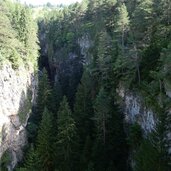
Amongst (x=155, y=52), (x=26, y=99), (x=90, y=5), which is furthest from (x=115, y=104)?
(x=90, y=5)

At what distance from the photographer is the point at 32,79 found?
2667 inches

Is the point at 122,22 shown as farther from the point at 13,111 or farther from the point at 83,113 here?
the point at 13,111

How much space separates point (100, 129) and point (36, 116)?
17571mm

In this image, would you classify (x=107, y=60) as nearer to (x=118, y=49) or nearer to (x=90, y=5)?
(x=118, y=49)

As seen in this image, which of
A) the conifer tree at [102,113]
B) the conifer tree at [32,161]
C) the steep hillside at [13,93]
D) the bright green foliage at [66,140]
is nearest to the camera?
the conifer tree at [32,161]

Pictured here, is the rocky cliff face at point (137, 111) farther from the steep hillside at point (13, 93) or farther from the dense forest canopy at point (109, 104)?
the steep hillside at point (13, 93)

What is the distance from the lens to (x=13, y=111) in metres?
55.5

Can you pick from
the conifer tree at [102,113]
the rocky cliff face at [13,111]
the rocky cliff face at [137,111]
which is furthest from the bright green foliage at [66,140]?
the rocky cliff face at [137,111]

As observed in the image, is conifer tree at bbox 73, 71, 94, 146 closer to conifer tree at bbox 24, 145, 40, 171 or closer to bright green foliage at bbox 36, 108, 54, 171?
bright green foliage at bbox 36, 108, 54, 171

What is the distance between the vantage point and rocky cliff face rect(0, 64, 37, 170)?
5241 centimetres

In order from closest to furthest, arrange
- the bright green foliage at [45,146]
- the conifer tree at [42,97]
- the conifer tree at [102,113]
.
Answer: the conifer tree at [102,113]
the bright green foliage at [45,146]
the conifer tree at [42,97]

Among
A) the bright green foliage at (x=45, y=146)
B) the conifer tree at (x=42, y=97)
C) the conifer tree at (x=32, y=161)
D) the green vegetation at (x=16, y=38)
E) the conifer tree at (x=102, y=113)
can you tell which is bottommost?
the conifer tree at (x=32, y=161)

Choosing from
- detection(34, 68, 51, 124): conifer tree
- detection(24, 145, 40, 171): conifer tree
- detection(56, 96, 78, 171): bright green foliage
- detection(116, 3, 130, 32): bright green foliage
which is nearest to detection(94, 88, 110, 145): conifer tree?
detection(56, 96, 78, 171): bright green foliage

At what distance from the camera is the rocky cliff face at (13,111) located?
5241 cm
